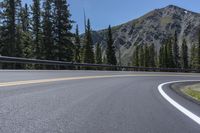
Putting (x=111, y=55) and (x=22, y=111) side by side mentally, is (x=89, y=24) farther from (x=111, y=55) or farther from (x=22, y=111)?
(x=22, y=111)

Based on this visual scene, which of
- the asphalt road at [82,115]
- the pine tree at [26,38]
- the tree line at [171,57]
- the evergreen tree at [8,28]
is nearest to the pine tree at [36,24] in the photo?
the pine tree at [26,38]

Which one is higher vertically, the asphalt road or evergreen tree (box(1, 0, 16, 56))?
evergreen tree (box(1, 0, 16, 56))

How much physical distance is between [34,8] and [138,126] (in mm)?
75605

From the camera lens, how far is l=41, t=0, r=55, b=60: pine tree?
6069cm

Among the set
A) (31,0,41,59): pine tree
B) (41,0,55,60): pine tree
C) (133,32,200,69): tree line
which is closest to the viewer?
(41,0,55,60): pine tree

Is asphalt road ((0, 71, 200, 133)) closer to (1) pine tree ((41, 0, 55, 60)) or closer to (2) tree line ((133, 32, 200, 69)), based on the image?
(1) pine tree ((41, 0, 55, 60))

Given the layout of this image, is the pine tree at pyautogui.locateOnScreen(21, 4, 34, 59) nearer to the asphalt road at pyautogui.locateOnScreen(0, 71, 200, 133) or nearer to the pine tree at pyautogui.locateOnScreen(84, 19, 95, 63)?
the pine tree at pyautogui.locateOnScreen(84, 19, 95, 63)

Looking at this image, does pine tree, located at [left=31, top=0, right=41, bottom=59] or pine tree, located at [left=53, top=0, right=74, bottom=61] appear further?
pine tree, located at [left=31, top=0, right=41, bottom=59]

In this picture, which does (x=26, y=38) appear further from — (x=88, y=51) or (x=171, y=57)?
(x=171, y=57)

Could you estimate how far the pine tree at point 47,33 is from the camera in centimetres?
6069

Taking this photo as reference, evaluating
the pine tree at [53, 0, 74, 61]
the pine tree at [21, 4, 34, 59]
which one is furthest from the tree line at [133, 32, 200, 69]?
the pine tree at [53, 0, 74, 61]

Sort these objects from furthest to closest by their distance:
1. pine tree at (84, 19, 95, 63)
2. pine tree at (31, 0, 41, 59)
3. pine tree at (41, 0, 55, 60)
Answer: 1. pine tree at (84, 19, 95, 63)
2. pine tree at (31, 0, 41, 59)
3. pine tree at (41, 0, 55, 60)

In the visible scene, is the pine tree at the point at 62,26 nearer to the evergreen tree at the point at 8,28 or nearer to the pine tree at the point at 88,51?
the evergreen tree at the point at 8,28

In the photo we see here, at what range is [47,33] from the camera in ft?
206
